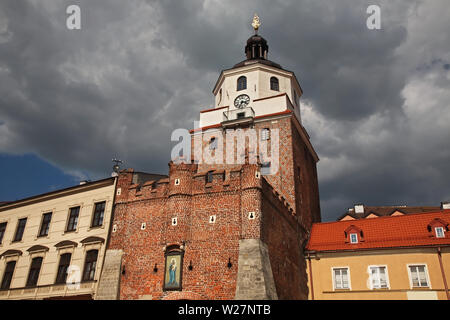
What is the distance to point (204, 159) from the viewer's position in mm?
32656

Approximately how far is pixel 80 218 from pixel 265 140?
50.6 feet

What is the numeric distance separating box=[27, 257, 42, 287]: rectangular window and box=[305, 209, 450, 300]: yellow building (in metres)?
19.2

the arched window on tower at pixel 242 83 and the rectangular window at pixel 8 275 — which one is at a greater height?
the arched window on tower at pixel 242 83

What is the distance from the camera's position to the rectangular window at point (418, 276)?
80.9 ft

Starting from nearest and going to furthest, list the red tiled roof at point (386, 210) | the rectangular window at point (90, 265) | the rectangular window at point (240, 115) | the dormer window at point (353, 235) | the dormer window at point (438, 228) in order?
1. the rectangular window at point (90, 265)
2. the dormer window at point (438, 228)
3. the dormer window at point (353, 235)
4. the rectangular window at point (240, 115)
5. the red tiled roof at point (386, 210)

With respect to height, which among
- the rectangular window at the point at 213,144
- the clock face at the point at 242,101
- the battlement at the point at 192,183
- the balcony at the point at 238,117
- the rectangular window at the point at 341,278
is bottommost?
the rectangular window at the point at 341,278

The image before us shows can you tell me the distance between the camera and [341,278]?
2677 centimetres

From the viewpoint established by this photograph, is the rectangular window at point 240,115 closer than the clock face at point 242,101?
Yes

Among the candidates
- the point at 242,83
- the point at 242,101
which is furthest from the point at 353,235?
the point at 242,83

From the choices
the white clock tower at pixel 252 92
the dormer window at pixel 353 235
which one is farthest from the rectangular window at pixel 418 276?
the white clock tower at pixel 252 92

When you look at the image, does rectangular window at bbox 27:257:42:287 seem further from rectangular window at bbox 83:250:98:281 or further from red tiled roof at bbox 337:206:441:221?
red tiled roof at bbox 337:206:441:221

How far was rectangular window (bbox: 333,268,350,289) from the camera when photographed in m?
26.5

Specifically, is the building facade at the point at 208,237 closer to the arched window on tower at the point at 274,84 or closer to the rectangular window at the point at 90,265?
the rectangular window at the point at 90,265
